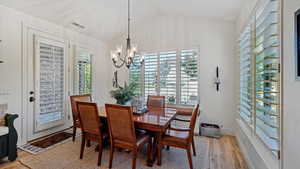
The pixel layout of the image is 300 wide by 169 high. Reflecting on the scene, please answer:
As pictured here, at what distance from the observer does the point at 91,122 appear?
7.83 feet

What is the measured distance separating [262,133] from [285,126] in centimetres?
71

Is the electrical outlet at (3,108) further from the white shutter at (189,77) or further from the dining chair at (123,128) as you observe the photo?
the white shutter at (189,77)

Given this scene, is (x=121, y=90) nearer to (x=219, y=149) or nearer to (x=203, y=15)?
(x=219, y=149)

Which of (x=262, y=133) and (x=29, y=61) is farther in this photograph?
(x=29, y=61)

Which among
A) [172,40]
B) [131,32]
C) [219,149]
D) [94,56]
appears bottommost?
[219,149]

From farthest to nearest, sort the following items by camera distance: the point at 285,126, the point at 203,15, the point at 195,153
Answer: the point at 203,15 < the point at 195,153 < the point at 285,126

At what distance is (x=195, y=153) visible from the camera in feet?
8.92

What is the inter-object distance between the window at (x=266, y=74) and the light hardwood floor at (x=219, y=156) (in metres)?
0.77

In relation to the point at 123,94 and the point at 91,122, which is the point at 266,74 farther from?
the point at 91,122

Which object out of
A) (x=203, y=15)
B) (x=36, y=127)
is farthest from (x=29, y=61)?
(x=203, y=15)

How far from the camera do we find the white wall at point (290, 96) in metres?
1.13

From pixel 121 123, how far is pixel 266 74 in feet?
6.38

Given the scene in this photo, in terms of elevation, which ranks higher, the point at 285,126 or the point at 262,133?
the point at 285,126

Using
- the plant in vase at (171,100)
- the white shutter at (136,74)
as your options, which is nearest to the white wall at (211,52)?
the plant in vase at (171,100)
